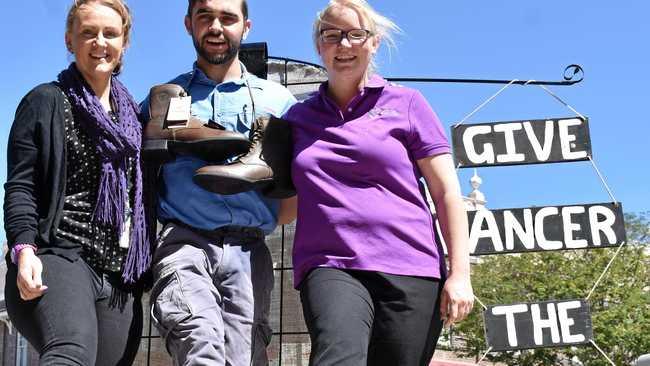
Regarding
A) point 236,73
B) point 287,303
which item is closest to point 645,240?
point 287,303

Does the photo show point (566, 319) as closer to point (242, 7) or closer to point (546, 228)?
point (546, 228)

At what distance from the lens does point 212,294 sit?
9.73ft

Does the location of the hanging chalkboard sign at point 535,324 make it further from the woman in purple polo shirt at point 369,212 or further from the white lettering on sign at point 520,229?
the woman in purple polo shirt at point 369,212

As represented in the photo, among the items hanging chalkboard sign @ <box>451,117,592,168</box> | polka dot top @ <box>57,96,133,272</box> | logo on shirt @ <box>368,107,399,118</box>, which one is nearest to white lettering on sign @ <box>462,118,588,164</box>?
hanging chalkboard sign @ <box>451,117,592,168</box>

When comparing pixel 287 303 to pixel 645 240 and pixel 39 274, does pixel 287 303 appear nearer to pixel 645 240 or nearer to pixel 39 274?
pixel 39 274

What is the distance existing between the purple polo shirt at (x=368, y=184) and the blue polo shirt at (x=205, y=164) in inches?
10.9

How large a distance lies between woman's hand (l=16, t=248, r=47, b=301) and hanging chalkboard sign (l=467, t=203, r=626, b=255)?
555 centimetres

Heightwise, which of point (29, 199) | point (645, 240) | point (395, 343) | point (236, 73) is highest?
point (236, 73)

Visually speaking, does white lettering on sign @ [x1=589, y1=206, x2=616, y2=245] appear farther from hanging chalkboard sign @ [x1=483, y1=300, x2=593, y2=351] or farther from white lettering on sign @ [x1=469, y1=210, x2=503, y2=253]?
white lettering on sign @ [x1=469, y1=210, x2=503, y2=253]

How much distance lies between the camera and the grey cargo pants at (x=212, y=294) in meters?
2.84

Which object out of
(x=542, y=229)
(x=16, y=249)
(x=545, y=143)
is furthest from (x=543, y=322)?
(x=16, y=249)

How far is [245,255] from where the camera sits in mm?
3121

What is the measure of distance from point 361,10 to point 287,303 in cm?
333

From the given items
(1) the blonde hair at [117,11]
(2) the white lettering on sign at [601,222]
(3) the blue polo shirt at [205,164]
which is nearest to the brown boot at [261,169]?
(3) the blue polo shirt at [205,164]
